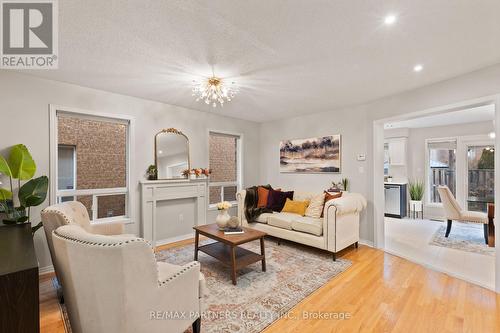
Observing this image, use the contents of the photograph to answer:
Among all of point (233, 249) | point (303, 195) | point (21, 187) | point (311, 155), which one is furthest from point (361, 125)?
point (21, 187)

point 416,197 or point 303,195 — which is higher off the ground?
point 303,195

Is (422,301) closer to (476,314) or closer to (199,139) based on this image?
(476,314)

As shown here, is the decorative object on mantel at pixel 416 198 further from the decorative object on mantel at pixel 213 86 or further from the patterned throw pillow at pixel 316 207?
the decorative object on mantel at pixel 213 86

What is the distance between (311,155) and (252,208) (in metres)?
1.67

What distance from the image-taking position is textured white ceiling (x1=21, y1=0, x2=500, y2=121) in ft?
5.46

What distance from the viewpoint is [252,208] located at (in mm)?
4359

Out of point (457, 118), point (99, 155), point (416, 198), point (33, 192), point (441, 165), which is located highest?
point (457, 118)

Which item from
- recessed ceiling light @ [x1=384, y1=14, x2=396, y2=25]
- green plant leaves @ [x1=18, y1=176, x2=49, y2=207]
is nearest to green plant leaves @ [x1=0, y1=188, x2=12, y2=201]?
green plant leaves @ [x1=18, y1=176, x2=49, y2=207]

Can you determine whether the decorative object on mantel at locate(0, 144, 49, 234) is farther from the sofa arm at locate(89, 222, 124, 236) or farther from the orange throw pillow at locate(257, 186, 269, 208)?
the orange throw pillow at locate(257, 186, 269, 208)

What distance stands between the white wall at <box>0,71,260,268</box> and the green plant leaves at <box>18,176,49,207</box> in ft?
1.05

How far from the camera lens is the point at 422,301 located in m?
2.29

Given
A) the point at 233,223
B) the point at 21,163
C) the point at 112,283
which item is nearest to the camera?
the point at 112,283

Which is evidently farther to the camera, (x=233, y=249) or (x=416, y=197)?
(x=416, y=197)

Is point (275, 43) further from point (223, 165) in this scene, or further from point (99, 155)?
point (223, 165)
